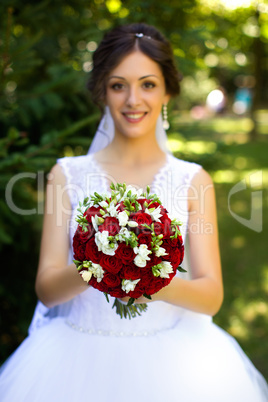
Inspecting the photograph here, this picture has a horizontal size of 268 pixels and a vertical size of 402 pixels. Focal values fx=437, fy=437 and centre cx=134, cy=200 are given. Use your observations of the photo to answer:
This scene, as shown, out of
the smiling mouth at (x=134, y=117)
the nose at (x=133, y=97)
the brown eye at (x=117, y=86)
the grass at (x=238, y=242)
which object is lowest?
the grass at (x=238, y=242)

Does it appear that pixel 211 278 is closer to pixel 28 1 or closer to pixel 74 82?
pixel 74 82

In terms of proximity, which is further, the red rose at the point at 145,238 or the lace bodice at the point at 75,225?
the lace bodice at the point at 75,225

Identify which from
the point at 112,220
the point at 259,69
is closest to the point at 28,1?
the point at 112,220

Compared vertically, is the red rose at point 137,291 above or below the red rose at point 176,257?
below

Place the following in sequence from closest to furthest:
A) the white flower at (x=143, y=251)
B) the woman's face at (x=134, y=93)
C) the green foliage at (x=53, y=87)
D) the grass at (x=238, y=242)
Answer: the white flower at (x=143, y=251) < the woman's face at (x=134, y=93) < the green foliage at (x=53, y=87) < the grass at (x=238, y=242)

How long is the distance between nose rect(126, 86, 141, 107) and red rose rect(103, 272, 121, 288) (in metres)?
1.17

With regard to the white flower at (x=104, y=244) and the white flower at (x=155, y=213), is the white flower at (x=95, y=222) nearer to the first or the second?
the white flower at (x=104, y=244)

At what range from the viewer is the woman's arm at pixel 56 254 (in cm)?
216

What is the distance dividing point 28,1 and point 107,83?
7.15ft

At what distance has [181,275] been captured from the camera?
2.66 meters

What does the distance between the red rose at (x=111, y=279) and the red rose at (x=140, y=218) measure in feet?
0.76

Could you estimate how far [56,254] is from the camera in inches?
96.1

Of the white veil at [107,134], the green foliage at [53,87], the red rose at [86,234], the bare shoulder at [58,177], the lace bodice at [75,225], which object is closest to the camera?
the red rose at [86,234]

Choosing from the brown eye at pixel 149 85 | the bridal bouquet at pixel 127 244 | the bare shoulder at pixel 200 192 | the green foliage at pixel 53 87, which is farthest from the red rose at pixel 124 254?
the green foliage at pixel 53 87
